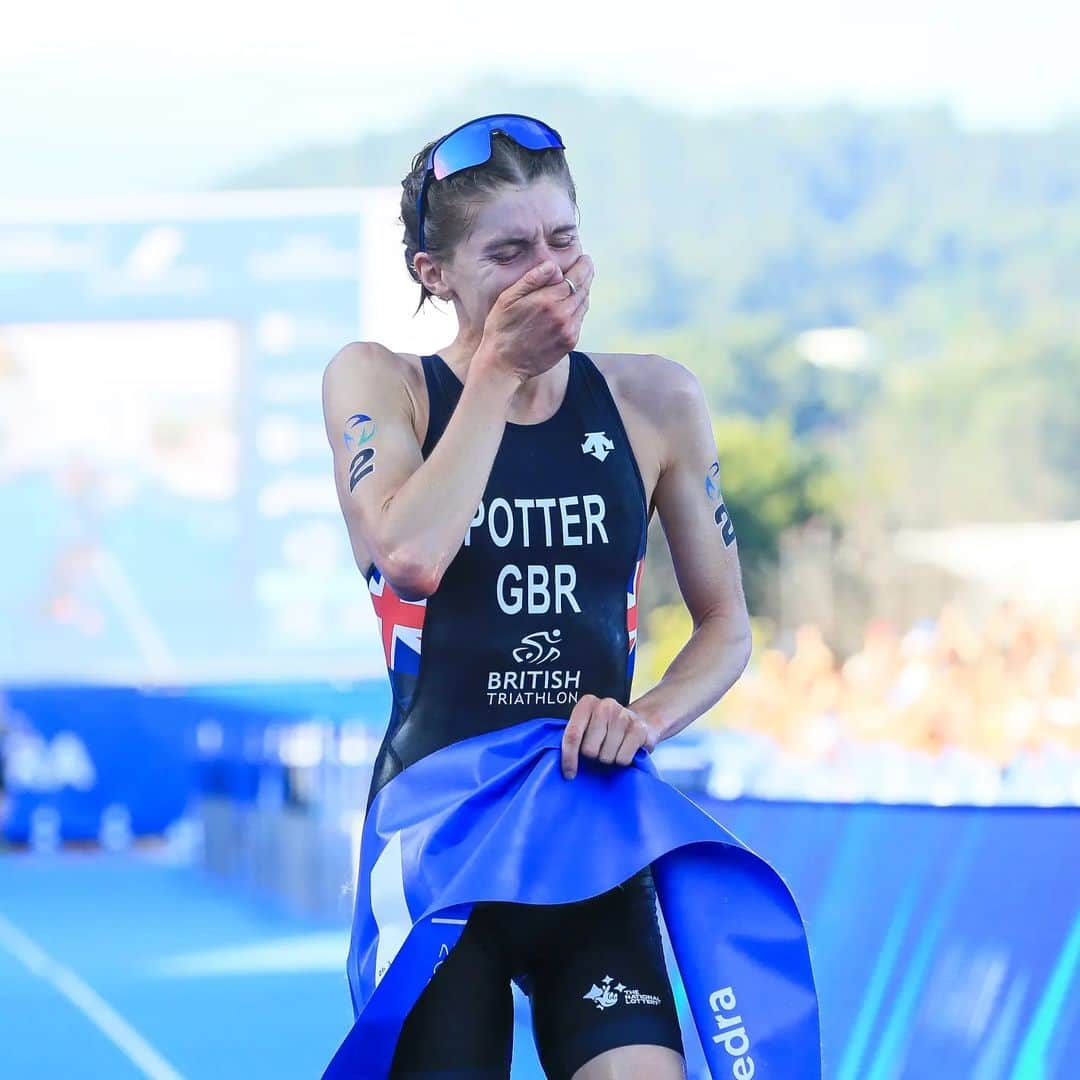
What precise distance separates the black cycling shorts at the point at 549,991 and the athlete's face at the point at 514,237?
2.45 feet

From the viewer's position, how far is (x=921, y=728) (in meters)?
7.44

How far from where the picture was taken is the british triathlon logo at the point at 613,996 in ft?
6.73

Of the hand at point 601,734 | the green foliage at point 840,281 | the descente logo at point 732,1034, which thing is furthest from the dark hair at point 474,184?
the green foliage at point 840,281

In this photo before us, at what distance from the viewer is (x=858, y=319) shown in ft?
157

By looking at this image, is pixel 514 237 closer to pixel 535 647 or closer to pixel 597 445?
pixel 597 445

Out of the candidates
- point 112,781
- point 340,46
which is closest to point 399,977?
point 112,781

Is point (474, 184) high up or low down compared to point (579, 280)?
up

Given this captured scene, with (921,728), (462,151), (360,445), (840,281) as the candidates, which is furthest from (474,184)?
(840,281)

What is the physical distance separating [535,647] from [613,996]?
0.43m

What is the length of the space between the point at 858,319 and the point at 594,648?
46.8 metres

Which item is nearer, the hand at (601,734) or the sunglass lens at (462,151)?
the hand at (601,734)

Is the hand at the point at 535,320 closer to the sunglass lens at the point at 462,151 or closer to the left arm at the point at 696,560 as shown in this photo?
the sunglass lens at the point at 462,151

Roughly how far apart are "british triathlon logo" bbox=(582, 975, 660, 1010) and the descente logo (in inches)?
3.0

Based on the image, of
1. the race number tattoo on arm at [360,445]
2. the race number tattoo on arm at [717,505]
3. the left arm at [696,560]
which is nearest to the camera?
the race number tattoo on arm at [360,445]
